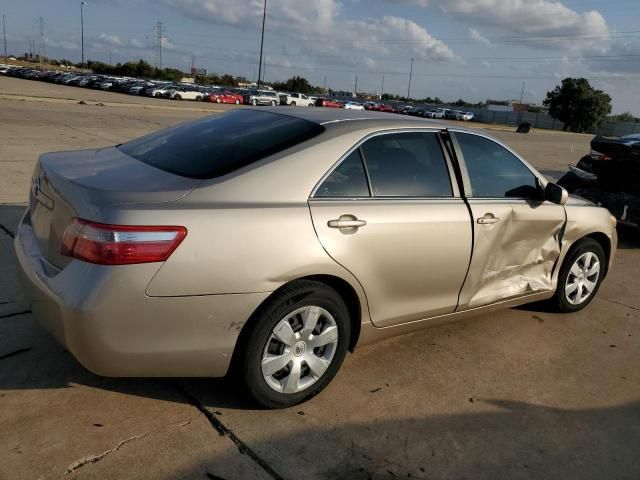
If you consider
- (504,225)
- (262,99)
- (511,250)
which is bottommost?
(262,99)

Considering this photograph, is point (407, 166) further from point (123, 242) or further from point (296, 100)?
point (296, 100)

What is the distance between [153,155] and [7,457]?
5.69 feet

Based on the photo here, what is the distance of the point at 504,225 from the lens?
3.89m

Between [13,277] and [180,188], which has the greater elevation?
[180,188]

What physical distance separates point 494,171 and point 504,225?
41 centimetres

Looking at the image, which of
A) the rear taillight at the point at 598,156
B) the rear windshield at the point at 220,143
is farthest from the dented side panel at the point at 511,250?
the rear taillight at the point at 598,156

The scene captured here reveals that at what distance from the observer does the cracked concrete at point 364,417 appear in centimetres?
262

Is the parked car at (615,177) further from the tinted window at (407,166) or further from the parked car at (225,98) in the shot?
the parked car at (225,98)

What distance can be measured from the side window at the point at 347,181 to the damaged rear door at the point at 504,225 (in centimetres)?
88

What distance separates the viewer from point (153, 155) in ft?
11.0

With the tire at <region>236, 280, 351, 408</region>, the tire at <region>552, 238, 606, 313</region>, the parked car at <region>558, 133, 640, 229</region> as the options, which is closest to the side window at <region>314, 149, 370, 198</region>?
the tire at <region>236, 280, 351, 408</region>

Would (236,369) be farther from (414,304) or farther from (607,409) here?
(607,409)

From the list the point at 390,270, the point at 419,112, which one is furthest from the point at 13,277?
the point at 419,112

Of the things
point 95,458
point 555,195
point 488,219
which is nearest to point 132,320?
point 95,458
